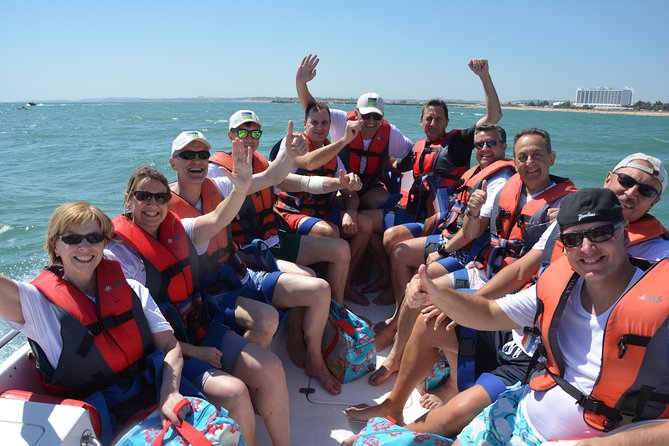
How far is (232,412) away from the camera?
1847 mm

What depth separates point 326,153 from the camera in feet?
11.2

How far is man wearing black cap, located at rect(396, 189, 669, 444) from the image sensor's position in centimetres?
143

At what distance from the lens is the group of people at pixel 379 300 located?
1.50 metres

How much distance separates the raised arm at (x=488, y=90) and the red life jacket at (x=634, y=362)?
2.32 m

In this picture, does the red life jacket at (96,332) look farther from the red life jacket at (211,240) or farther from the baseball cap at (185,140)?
the baseball cap at (185,140)

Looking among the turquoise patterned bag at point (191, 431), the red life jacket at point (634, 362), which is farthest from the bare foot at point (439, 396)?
the turquoise patterned bag at point (191, 431)

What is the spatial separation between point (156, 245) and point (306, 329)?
0.91 meters

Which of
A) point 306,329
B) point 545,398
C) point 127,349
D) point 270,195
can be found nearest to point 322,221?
point 270,195

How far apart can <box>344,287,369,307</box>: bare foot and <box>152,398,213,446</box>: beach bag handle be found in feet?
6.30

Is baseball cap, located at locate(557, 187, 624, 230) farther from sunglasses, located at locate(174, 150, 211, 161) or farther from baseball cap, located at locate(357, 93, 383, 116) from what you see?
baseball cap, located at locate(357, 93, 383, 116)

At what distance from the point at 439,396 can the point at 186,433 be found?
1.36m

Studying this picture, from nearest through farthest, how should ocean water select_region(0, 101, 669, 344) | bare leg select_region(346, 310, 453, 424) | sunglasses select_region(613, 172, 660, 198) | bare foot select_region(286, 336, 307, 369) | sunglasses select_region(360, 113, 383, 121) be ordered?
sunglasses select_region(613, 172, 660, 198), bare leg select_region(346, 310, 453, 424), bare foot select_region(286, 336, 307, 369), sunglasses select_region(360, 113, 383, 121), ocean water select_region(0, 101, 669, 344)

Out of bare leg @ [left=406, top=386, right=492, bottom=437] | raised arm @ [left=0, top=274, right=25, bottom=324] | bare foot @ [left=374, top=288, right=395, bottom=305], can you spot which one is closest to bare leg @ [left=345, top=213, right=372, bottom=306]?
bare foot @ [left=374, top=288, right=395, bottom=305]

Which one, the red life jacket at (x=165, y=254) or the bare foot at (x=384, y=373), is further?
the bare foot at (x=384, y=373)
